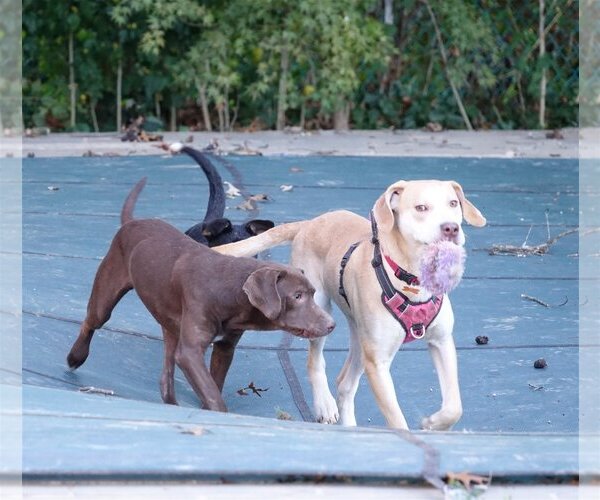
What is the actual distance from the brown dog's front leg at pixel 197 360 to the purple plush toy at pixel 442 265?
0.79 m

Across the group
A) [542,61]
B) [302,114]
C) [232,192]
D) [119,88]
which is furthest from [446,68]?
[232,192]

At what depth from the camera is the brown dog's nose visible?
14.3 feet

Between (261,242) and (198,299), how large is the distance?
0.88 meters

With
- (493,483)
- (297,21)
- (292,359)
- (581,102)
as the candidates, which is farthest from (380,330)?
(581,102)

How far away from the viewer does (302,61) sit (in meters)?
12.0

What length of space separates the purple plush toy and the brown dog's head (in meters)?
0.38

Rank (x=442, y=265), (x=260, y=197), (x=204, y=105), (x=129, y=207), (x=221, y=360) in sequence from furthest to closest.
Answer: (x=204, y=105) < (x=260, y=197) < (x=129, y=207) < (x=221, y=360) < (x=442, y=265)

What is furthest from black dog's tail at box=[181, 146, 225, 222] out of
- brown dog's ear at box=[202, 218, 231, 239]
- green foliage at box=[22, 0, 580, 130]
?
green foliage at box=[22, 0, 580, 130]

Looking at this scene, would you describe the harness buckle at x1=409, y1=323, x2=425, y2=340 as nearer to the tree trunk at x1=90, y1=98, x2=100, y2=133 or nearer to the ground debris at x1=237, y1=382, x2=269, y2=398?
the ground debris at x1=237, y1=382, x2=269, y2=398

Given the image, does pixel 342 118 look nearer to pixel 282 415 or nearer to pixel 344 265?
pixel 344 265

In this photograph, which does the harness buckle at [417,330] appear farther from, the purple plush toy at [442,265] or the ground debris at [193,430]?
the ground debris at [193,430]

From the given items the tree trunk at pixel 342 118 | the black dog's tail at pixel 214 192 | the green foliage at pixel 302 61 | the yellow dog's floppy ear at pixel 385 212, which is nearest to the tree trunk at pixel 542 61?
the green foliage at pixel 302 61

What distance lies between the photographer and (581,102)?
12.5 m

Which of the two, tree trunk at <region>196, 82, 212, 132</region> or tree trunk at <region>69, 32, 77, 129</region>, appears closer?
tree trunk at <region>196, 82, 212, 132</region>
